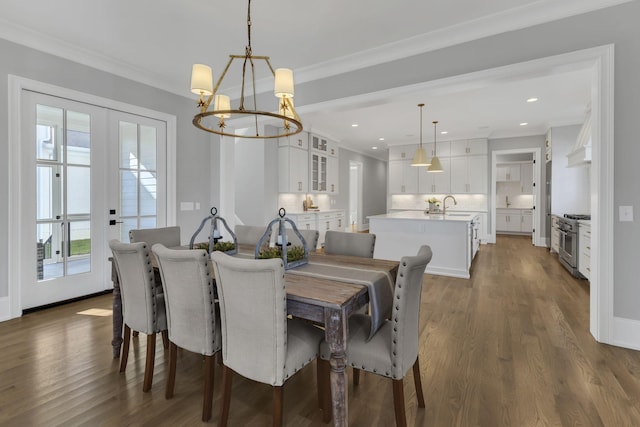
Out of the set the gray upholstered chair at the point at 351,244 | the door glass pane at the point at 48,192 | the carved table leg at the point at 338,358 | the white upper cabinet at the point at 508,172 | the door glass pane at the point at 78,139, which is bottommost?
the carved table leg at the point at 338,358

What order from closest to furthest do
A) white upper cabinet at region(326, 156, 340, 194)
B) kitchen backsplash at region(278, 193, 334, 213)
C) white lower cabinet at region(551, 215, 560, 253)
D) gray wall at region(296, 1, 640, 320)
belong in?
gray wall at region(296, 1, 640, 320) → white lower cabinet at region(551, 215, 560, 253) → kitchen backsplash at region(278, 193, 334, 213) → white upper cabinet at region(326, 156, 340, 194)

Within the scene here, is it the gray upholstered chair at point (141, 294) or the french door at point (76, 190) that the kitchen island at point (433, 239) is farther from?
the gray upholstered chair at point (141, 294)

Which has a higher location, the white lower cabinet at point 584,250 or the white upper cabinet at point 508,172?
the white upper cabinet at point 508,172

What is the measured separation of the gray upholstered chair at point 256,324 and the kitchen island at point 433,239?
3.68 metres

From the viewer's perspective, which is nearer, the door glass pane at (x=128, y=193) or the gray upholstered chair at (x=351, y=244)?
the gray upholstered chair at (x=351, y=244)

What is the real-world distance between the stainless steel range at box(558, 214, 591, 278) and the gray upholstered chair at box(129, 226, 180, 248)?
5399 millimetres

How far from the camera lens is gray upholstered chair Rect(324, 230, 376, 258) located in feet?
8.27

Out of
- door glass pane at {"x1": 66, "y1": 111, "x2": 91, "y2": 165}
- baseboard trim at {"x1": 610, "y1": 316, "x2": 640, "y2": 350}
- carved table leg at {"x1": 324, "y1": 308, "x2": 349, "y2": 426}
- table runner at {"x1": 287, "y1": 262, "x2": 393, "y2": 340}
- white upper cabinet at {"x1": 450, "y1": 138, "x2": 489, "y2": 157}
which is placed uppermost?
white upper cabinet at {"x1": 450, "y1": 138, "x2": 489, "y2": 157}

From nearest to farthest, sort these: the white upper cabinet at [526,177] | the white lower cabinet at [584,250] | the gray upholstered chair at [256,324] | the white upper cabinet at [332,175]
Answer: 1. the gray upholstered chair at [256,324]
2. the white lower cabinet at [584,250]
3. the white upper cabinet at [332,175]
4. the white upper cabinet at [526,177]

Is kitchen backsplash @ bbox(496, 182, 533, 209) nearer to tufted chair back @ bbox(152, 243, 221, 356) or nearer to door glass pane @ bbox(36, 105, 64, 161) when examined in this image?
tufted chair back @ bbox(152, 243, 221, 356)

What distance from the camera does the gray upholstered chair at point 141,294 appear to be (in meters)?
1.88

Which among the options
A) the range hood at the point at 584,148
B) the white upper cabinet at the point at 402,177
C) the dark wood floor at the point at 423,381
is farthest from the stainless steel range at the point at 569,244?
the white upper cabinet at the point at 402,177

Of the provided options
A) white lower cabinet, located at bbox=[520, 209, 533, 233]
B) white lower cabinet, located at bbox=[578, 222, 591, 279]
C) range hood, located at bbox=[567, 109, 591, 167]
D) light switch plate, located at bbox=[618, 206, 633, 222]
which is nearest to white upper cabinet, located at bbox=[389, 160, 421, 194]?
range hood, located at bbox=[567, 109, 591, 167]

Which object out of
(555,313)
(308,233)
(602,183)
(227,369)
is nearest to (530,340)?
(555,313)
